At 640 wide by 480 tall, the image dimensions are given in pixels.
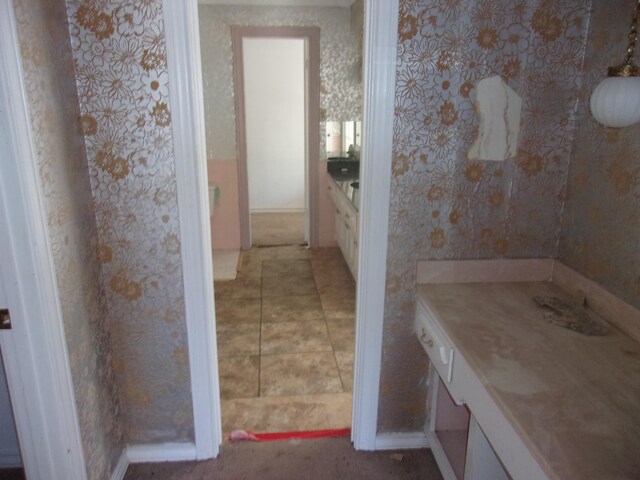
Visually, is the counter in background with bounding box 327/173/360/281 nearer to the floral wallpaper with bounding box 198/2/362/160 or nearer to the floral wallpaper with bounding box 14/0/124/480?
the floral wallpaper with bounding box 198/2/362/160

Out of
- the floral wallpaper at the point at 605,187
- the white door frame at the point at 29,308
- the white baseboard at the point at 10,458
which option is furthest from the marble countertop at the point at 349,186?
the white baseboard at the point at 10,458

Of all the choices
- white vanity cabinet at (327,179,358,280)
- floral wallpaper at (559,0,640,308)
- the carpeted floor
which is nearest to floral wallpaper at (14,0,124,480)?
the carpeted floor

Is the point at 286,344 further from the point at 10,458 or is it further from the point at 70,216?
the point at 70,216

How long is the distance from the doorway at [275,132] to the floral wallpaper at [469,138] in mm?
3926

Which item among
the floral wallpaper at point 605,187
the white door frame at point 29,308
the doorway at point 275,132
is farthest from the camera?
the doorway at point 275,132

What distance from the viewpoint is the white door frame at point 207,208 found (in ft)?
5.57

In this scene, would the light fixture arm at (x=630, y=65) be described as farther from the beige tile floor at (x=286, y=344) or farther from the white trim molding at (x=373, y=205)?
the beige tile floor at (x=286, y=344)

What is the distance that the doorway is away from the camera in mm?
6184

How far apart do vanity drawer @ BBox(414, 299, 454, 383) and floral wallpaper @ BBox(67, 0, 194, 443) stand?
95 cm

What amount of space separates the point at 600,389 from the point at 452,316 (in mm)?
524

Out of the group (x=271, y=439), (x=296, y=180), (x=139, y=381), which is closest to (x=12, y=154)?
(x=139, y=381)

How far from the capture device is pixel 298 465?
2.11 metres

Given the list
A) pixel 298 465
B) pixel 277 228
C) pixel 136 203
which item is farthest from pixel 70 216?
pixel 277 228

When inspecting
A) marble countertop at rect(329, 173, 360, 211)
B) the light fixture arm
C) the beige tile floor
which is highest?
the light fixture arm
